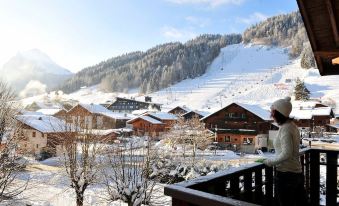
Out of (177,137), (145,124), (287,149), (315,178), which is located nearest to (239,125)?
(177,137)

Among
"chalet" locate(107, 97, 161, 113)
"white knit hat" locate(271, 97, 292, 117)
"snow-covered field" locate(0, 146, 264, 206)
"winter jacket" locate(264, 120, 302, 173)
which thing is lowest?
"snow-covered field" locate(0, 146, 264, 206)

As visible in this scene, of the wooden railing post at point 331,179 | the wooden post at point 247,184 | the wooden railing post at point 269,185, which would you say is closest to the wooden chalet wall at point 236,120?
the wooden railing post at point 331,179

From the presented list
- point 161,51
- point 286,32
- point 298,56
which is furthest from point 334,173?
point 286,32

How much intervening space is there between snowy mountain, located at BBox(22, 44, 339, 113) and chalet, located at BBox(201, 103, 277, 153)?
30000mm

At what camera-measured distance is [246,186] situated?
3350 mm

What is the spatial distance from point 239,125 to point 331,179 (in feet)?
131

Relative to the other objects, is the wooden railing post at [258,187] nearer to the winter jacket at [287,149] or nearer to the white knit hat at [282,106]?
the winter jacket at [287,149]

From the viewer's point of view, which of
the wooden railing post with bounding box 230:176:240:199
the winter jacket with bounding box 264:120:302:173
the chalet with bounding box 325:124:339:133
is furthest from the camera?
the chalet with bounding box 325:124:339:133

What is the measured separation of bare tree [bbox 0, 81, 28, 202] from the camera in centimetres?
1432

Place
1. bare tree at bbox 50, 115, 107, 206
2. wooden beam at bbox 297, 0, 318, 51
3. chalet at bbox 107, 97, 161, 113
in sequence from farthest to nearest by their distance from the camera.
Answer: chalet at bbox 107, 97, 161, 113
bare tree at bbox 50, 115, 107, 206
wooden beam at bbox 297, 0, 318, 51

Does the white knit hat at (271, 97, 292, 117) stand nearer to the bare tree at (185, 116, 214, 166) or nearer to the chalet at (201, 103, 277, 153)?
the bare tree at (185, 116, 214, 166)

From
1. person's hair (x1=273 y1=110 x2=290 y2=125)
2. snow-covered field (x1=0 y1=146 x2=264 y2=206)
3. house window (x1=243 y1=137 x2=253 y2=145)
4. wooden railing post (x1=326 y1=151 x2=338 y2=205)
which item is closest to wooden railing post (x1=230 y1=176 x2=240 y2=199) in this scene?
person's hair (x1=273 y1=110 x2=290 y2=125)

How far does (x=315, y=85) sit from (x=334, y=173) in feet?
323

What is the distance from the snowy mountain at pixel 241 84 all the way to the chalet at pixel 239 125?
98.4 feet
